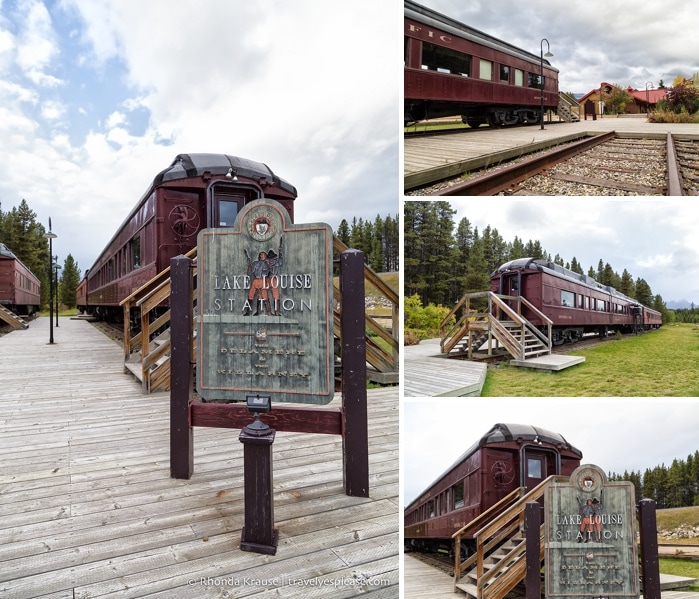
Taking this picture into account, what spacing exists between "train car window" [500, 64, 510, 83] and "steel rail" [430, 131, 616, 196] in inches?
128

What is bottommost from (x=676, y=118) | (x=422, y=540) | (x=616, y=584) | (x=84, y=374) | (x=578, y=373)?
(x=422, y=540)

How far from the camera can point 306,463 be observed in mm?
3514

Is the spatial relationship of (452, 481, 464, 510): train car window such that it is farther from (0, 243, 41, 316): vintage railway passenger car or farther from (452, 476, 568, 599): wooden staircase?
(0, 243, 41, 316): vintage railway passenger car

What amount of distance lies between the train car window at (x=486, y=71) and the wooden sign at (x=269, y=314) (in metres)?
4.15

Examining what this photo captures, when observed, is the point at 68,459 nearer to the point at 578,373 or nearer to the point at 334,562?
the point at 334,562

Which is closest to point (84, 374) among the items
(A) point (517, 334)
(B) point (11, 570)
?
(B) point (11, 570)

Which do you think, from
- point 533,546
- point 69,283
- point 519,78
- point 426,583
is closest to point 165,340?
point 426,583

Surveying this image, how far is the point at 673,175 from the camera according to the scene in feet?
9.41

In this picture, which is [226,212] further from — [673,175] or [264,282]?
[673,175]

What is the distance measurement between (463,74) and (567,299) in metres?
2.86

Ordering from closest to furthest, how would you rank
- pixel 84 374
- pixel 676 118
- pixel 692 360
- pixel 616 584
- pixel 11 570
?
pixel 11 570 → pixel 692 360 → pixel 616 584 → pixel 676 118 → pixel 84 374

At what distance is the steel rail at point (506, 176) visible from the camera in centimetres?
280

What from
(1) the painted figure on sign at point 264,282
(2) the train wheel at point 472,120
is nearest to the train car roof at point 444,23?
(2) the train wheel at point 472,120

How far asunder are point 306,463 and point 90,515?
1.42 metres
